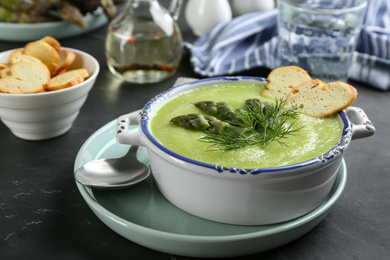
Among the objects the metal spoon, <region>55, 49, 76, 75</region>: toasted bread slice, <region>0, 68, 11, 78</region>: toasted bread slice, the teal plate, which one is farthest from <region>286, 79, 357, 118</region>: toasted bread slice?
<region>0, 68, 11, 78</region>: toasted bread slice

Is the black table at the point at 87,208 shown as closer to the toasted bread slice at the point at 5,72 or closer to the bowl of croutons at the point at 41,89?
the bowl of croutons at the point at 41,89

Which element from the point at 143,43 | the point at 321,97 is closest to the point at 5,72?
the point at 143,43

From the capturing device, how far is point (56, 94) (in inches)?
61.7

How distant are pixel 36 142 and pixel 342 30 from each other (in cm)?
123

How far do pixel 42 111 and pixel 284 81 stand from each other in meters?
0.73

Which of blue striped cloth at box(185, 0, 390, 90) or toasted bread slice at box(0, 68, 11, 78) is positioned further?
blue striped cloth at box(185, 0, 390, 90)

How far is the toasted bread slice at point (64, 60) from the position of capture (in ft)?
5.80

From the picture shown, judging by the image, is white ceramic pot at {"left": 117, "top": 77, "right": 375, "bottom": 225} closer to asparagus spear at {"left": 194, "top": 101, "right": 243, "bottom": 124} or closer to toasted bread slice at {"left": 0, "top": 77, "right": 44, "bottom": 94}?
asparagus spear at {"left": 194, "top": 101, "right": 243, "bottom": 124}

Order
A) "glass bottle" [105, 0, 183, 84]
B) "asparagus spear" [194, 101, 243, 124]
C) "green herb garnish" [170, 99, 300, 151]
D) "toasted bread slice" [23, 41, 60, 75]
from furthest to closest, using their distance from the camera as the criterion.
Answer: "glass bottle" [105, 0, 183, 84] < "toasted bread slice" [23, 41, 60, 75] < "asparagus spear" [194, 101, 243, 124] < "green herb garnish" [170, 99, 300, 151]

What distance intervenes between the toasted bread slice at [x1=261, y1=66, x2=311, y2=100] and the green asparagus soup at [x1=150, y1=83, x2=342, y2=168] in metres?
0.04

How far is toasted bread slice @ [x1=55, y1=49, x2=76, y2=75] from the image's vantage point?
1.77 metres

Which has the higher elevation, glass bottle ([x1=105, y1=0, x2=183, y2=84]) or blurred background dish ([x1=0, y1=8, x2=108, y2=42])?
glass bottle ([x1=105, y1=0, x2=183, y2=84])

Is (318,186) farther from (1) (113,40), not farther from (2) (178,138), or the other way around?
(1) (113,40)

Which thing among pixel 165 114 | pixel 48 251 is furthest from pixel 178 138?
pixel 48 251
